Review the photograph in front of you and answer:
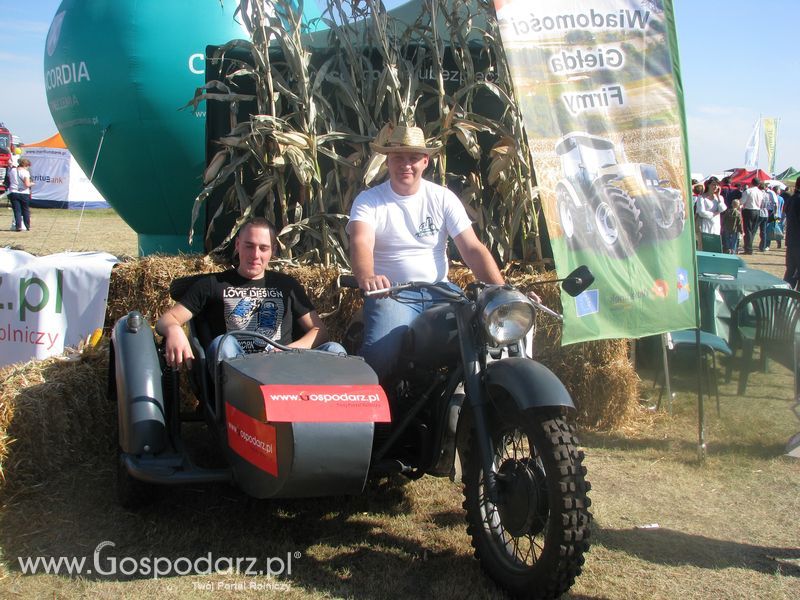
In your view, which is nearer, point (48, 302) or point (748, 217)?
point (48, 302)

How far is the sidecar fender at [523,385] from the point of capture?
271 cm

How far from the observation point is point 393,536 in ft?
11.3

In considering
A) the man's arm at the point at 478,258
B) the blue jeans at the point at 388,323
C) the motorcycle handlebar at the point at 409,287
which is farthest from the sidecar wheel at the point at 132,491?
the man's arm at the point at 478,258

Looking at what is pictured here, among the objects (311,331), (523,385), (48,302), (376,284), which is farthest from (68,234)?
(523,385)

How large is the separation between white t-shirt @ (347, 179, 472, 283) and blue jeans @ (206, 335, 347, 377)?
0.63m

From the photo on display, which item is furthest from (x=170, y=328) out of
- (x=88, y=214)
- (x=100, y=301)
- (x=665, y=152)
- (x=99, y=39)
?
(x=88, y=214)

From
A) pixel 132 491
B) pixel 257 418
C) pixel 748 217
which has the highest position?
pixel 748 217

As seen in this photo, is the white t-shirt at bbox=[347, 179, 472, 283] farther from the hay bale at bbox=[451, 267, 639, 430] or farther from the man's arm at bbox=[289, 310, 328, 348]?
the hay bale at bbox=[451, 267, 639, 430]

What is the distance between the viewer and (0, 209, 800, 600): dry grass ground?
3.01 m

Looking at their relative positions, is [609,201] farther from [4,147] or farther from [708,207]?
[4,147]

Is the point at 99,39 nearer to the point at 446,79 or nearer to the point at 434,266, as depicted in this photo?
the point at 446,79

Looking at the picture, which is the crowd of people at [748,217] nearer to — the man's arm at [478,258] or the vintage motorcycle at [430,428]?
the man's arm at [478,258]

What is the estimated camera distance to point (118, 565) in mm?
Result: 3131

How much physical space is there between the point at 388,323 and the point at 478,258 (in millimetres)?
638
